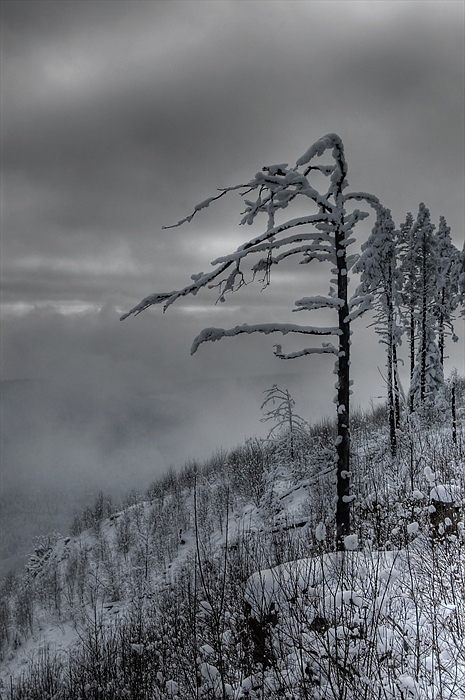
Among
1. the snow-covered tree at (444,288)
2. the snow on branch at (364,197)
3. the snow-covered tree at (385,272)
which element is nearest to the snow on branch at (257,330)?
the snow on branch at (364,197)

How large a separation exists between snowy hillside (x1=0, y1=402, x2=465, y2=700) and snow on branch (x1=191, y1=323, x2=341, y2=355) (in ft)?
9.99

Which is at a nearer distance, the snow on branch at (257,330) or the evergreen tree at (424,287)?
the snow on branch at (257,330)

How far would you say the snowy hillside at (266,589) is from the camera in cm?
392

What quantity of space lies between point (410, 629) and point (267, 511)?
24.2 m

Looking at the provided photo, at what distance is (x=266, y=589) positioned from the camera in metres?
4.98

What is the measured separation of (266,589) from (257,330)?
174 inches

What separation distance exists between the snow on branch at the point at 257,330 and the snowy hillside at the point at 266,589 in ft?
9.99

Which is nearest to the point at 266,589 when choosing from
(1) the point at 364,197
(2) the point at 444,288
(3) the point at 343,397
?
(3) the point at 343,397

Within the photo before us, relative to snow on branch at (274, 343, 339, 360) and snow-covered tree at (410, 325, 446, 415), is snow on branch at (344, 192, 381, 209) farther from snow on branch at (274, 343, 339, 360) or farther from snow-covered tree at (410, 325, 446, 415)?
snow-covered tree at (410, 325, 446, 415)

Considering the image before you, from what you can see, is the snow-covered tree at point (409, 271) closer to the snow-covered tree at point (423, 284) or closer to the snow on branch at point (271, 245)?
the snow-covered tree at point (423, 284)

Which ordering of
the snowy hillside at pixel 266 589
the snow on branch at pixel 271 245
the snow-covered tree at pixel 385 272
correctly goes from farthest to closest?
the snow-covered tree at pixel 385 272
the snow on branch at pixel 271 245
the snowy hillside at pixel 266 589

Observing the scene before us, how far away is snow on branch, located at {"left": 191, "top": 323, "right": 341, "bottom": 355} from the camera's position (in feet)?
24.8

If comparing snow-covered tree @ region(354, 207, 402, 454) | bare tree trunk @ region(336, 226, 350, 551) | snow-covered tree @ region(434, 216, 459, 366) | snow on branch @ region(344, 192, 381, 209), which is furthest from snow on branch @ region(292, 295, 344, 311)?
snow-covered tree @ region(434, 216, 459, 366)

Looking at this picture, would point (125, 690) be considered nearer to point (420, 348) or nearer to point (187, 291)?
point (187, 291)
